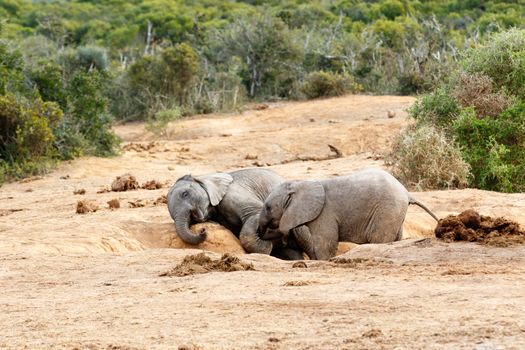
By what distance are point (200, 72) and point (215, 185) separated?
47.2ft

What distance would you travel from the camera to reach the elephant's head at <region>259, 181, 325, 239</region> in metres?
9.23

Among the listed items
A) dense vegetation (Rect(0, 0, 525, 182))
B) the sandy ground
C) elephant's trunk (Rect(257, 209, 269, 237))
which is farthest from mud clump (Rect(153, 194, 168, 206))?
dense vegetation (Rect(0, 0, 525, 182))

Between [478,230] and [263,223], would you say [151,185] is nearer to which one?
[263,223]

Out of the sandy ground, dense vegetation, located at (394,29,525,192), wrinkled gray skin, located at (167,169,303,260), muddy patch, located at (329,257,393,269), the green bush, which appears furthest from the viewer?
the green bush

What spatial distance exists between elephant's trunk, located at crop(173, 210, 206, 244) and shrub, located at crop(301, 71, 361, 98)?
12.7 metres

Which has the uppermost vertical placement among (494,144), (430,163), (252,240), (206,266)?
(206,266)

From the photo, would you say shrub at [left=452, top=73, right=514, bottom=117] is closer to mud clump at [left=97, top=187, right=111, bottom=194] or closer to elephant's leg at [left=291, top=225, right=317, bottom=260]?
elephant's leg at [left=291, top=225, right=317, bottom=260]

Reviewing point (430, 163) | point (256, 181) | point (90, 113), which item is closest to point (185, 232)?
point (256, 181)

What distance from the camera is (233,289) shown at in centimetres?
631

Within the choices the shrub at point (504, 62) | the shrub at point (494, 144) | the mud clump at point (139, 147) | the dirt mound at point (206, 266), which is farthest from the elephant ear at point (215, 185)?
the mud clump at point (139, 147)

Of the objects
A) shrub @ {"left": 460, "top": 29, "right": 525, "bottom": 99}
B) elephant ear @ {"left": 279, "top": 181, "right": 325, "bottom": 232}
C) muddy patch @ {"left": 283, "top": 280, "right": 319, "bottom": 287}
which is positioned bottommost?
elephant ear @ {"left": 279, "top": 181, "right": 325, "bottom": 232}

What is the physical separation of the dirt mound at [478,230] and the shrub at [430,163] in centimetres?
407

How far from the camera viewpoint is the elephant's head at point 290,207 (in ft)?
30.3

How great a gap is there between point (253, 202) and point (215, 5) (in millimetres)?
41300
